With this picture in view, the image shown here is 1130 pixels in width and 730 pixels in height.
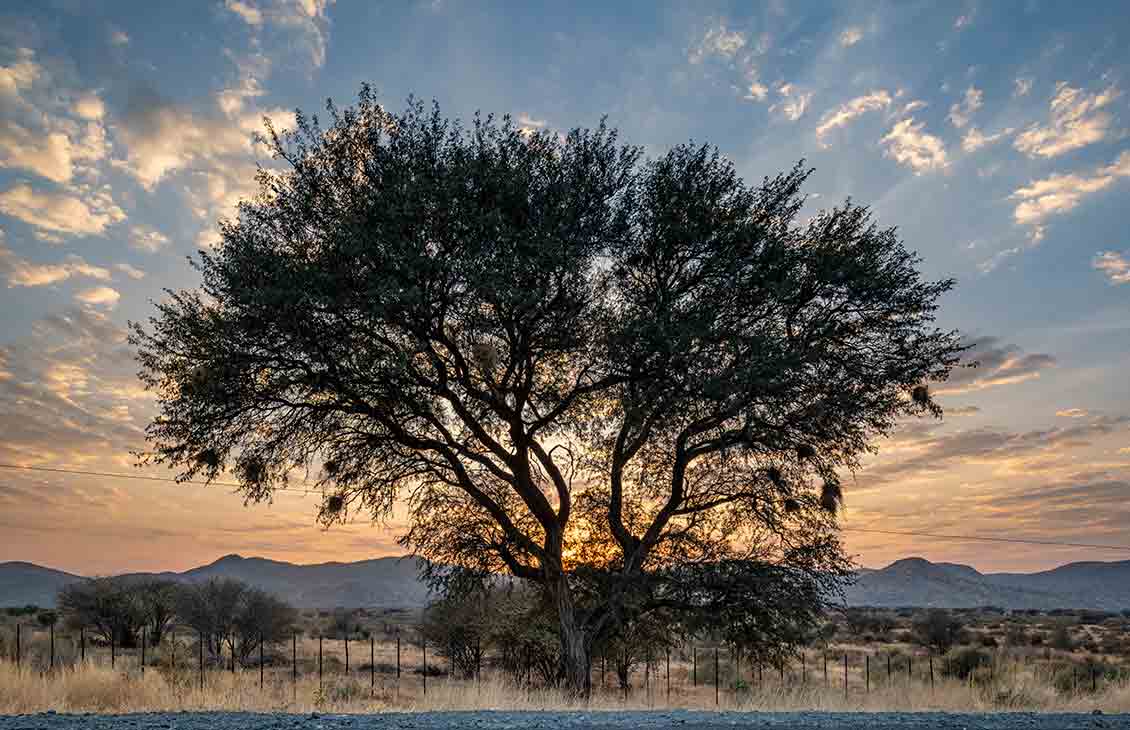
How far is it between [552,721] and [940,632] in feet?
169

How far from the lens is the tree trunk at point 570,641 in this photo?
64.3 ft

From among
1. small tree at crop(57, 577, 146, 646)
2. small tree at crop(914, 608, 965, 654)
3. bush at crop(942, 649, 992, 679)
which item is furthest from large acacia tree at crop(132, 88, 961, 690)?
small tree at crop(914, 608, 965, 654)

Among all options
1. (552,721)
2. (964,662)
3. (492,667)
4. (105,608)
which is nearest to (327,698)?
(552,721)

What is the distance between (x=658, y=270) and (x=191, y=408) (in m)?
10.1

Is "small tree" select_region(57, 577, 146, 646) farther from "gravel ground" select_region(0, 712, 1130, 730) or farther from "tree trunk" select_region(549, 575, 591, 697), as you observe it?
"gravel ground" select_region(0, 712, 1130, 730)

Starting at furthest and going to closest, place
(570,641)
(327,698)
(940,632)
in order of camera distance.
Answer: (940,632)
(570,641)
(327,698)

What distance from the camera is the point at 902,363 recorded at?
19625 millimetres

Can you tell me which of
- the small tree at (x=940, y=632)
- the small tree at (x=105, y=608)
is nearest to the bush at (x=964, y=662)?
the small tree at (x=940, y=632)

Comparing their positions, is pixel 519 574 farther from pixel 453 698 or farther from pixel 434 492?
pixel 453 698

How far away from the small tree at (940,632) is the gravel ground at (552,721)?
4634cm

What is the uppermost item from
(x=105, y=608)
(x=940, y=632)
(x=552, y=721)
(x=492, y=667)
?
(x=552, y=721)

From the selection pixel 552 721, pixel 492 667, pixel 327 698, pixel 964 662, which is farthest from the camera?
pixel 964 662

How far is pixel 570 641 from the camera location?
19.8 m

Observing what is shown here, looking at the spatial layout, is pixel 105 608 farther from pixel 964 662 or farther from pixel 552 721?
pixel 552 721
